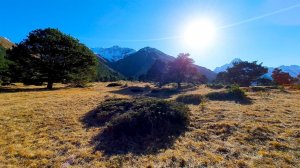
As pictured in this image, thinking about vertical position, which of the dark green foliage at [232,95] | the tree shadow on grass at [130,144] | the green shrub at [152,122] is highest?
the dark green foliage at [232,95]

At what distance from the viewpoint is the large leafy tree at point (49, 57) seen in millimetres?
42500

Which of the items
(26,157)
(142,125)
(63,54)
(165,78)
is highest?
(63,54)

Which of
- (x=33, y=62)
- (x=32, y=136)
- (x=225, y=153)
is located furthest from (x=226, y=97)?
(x=33, y=62)

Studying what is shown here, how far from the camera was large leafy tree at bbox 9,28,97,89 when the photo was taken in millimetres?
42500

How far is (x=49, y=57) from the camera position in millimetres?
44312

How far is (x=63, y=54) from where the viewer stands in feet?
149

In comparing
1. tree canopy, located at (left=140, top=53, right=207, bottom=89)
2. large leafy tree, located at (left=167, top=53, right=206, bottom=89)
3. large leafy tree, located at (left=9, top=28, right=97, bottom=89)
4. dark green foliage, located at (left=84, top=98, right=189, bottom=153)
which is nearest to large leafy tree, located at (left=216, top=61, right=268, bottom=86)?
tree canopy, located at (left=140, top=53, right=207, bottom=89)

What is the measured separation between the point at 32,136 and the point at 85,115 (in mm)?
5507

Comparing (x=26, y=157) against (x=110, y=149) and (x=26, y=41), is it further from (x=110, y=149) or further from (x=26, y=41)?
(x=26, y=41)

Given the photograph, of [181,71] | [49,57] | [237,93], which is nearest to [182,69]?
[181,71]

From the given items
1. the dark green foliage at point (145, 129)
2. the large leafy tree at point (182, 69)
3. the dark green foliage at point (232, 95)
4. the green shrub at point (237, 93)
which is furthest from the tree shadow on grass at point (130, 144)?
the large leafy tree at point (182, 69)

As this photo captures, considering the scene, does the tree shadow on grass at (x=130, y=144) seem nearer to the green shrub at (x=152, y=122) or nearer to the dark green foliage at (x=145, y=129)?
the dark green foliage at (x=145, y=129)

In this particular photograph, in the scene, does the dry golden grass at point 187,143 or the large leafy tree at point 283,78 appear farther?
the large leafy tree at point 283,78

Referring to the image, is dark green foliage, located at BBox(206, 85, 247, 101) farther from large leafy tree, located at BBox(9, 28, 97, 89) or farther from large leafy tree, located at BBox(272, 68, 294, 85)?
large leafy tree, located at BBox(272, 68, 294, 85)
